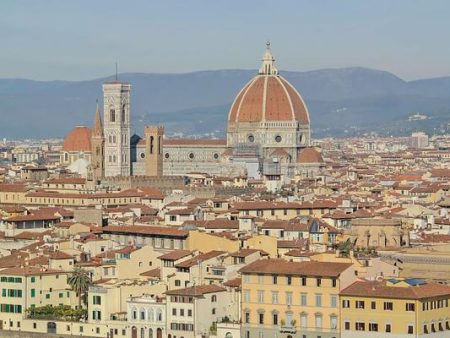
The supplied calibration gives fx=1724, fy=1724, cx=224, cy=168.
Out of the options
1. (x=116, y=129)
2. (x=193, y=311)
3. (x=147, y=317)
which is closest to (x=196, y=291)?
(x=193, y=311)

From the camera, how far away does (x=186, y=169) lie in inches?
4902

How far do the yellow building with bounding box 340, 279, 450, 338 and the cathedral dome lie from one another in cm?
8198

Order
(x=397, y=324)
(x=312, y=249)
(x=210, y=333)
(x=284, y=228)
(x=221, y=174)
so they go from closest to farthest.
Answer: (x=397, y=324), (x=210, y=333), (x=312, y=249), (x=284, y=228), (x=221, y=174)

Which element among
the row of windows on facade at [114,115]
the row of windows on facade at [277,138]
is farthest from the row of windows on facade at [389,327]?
the row of windows on facade at [277,138]

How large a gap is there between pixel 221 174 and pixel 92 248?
62610mm

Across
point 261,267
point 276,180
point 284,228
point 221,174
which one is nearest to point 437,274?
point 261,267

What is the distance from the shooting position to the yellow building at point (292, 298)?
43.4 meters

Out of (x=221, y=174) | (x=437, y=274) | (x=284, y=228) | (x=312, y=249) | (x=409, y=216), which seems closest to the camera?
(x=437, y=274)

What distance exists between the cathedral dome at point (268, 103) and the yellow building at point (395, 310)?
3227 inches

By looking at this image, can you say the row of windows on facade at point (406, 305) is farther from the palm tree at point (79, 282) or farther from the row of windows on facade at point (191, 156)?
the row of windows on facade at point (191, 156)

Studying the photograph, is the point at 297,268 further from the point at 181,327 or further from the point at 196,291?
the point at 181,327

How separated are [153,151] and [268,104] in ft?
32.0

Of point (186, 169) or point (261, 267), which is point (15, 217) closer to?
point (261, 267)

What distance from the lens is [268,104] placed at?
126 metres
